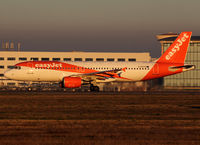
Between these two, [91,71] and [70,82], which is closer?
[70,82]

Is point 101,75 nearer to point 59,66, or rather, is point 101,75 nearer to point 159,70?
point 59,66

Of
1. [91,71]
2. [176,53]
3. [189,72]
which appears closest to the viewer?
[91,71]

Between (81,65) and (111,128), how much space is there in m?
34.0

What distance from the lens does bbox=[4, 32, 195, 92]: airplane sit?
4959 cm

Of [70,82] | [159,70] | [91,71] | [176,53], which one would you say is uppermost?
[176,53]

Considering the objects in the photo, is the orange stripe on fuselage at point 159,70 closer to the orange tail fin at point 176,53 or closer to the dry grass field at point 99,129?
the orange tail fin at point 176,53

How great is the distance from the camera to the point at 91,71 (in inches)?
2003

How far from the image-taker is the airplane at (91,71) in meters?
49.6

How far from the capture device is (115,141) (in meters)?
13.8

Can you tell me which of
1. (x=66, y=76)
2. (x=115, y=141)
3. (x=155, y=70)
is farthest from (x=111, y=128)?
(x=155, y=70)

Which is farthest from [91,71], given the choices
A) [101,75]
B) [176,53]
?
[176,53]

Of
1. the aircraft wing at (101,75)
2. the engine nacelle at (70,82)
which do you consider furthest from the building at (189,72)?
the engine nacelle at (70,82)

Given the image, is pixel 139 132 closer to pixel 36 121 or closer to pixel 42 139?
pixel 42 139

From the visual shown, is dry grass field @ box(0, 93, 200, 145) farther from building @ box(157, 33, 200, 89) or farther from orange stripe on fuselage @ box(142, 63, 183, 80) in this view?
building @ box(157, 33, 200, 89)
